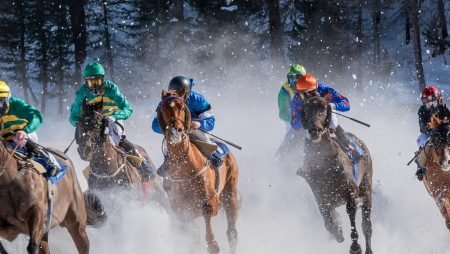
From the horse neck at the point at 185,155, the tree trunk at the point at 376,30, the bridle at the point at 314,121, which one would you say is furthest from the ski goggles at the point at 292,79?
the tree trunk at the point at 376,30

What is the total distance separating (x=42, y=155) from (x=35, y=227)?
111 cm

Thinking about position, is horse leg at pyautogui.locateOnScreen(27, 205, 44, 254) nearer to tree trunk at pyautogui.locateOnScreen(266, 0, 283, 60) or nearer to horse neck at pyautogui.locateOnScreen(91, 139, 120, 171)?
horse neck at pyautogui.locateOnScreen(91, 139, 120, 171)

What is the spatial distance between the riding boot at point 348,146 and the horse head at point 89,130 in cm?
354

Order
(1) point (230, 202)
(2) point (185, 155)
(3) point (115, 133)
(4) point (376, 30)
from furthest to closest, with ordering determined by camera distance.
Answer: (4) point (376, 30), (3) point (115, 133), (1) point (230, 202), (2) point (185, 155)

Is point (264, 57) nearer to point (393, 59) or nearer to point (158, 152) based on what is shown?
point (393, 59)

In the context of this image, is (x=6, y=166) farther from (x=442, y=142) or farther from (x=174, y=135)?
(x=442, y=142)

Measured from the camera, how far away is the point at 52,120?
37.6 meters

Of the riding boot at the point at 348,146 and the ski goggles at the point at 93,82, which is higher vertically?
the ski goggles at the point at 93,82

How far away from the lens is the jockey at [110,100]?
1195 cm

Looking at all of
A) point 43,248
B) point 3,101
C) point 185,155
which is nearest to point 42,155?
point 3,101

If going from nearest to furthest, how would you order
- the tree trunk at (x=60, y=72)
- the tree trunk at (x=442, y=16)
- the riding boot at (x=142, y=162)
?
1. the riding boot at (x=142, y=162)
2. the tree trunk at (x=442, y=16)
3. the tree trunk at (x=60, y=72)

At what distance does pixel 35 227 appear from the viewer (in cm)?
782

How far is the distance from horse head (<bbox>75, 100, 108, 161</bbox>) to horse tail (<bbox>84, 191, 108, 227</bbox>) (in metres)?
0.77

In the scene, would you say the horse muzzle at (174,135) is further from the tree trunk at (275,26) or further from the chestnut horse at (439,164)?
the tree trunk at (275,26)
